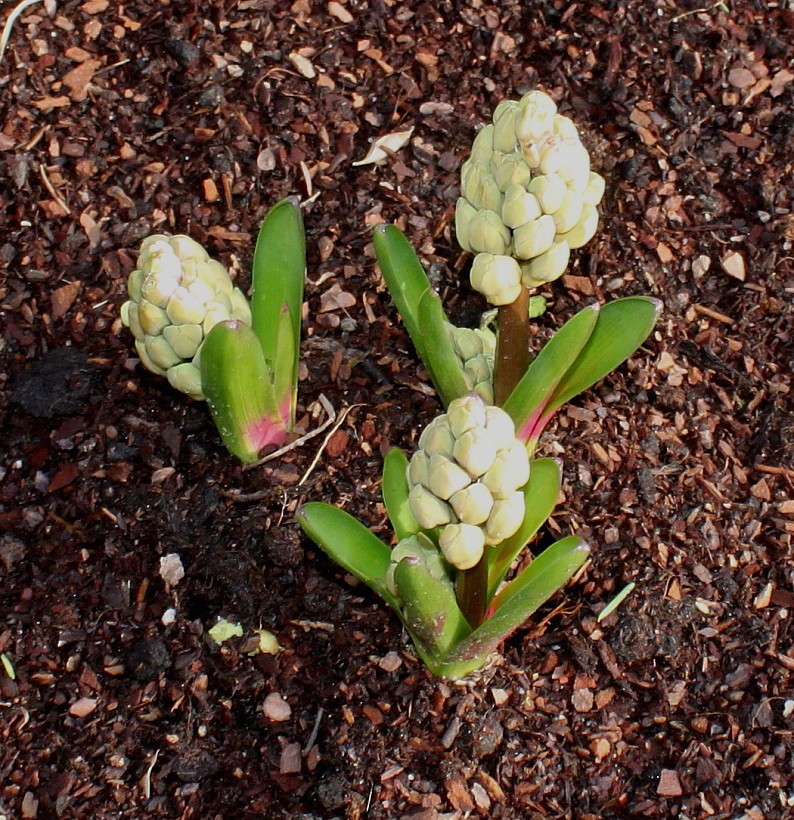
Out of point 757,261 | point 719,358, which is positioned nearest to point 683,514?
point 719,358

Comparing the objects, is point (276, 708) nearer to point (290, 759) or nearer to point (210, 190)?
point (290, 759)

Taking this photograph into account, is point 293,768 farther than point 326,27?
No

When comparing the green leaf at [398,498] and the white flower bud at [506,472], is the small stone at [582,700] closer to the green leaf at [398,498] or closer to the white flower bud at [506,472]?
the green leaf at [398,498]

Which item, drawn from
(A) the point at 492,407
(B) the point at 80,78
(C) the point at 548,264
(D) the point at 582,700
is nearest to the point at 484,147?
(C) the point at 548,264

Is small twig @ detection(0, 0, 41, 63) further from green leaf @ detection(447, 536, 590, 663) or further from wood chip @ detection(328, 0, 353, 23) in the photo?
green leaf @ detection(447, 536, 590, 663)

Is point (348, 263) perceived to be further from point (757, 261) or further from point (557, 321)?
point (757, 261)
